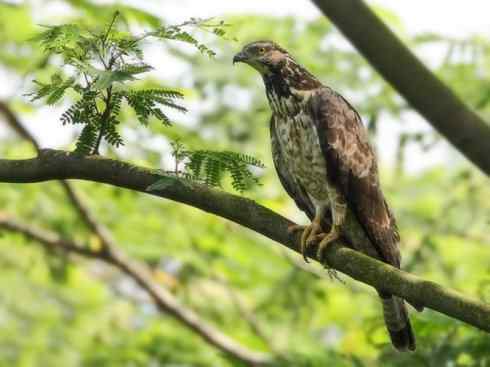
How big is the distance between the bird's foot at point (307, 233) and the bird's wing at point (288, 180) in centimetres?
35

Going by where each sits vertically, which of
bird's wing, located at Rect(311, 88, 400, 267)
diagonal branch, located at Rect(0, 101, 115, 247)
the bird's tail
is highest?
diagonal branch, located at Rect(0, 101, 115, 247)

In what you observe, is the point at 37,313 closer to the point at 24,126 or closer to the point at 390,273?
the point at 24,126

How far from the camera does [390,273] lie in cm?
438

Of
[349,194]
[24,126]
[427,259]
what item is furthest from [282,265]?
[349,194]

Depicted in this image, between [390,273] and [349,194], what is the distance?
4.70 feet

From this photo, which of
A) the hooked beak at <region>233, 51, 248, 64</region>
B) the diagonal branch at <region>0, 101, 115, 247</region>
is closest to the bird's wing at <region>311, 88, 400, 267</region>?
the hooked beak at <region>233, 51, 248, 64</region>

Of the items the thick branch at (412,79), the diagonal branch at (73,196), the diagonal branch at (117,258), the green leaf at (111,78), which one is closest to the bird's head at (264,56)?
the thick branch at (412,79)

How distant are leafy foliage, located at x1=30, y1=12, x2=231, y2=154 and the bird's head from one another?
67.2 inches

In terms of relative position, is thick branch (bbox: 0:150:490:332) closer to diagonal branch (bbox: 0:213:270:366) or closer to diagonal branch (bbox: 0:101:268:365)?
diagonal branch (bbox: 0:101:268:365)

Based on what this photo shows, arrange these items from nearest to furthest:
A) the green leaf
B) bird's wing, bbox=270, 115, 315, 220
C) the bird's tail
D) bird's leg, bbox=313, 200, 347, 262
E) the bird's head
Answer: the green leaf
bird's leg, bbox=313, 200, 347, 262
the bird's tail
bird's wing, bbox=270, 115, 315, 220
the bird's head

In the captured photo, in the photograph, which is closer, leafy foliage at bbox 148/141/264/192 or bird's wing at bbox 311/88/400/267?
leafy foliage at bbox 148/141/264/192

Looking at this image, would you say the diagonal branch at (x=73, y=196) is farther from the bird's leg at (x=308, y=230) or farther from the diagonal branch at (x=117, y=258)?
the bird's leg at (x=308, y=230)

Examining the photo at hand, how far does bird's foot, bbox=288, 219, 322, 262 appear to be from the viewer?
5.12 m

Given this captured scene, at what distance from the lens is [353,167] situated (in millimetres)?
5754
